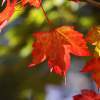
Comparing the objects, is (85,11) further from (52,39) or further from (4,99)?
(4,99)

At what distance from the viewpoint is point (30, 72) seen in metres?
1.04

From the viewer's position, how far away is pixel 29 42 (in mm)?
1075

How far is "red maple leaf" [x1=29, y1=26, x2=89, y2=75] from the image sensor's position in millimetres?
675

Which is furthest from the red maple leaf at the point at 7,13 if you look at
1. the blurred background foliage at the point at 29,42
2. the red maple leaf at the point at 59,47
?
the blurred background foliage at the point at 29,42

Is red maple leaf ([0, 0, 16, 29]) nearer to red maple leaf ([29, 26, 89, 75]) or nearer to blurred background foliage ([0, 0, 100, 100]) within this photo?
red maple leaf ([29, 26, 89, 75])

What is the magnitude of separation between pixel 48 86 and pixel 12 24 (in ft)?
1.13

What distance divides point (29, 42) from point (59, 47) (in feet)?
1.34

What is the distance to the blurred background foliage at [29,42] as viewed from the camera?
3.38ft

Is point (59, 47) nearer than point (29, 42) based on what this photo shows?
Yes

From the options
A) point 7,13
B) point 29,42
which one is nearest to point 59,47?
point 7,13

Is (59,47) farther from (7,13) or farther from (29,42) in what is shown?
(29,42)

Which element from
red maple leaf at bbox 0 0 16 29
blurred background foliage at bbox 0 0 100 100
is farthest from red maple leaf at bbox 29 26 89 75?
blurred background foliage at bbox 0 0 100 100

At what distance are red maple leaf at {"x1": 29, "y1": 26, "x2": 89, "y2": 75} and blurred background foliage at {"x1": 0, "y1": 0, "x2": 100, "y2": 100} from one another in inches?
12.5

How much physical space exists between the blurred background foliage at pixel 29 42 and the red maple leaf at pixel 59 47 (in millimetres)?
316
